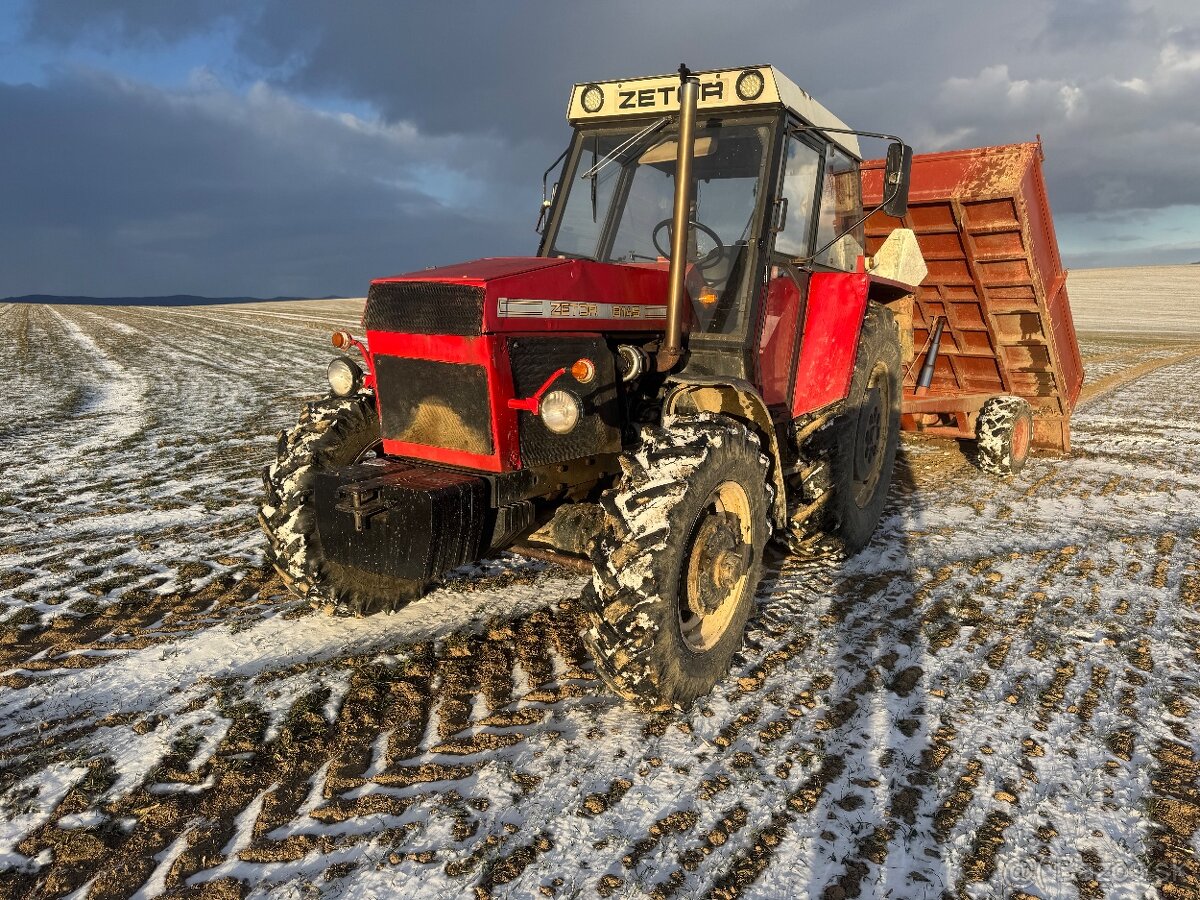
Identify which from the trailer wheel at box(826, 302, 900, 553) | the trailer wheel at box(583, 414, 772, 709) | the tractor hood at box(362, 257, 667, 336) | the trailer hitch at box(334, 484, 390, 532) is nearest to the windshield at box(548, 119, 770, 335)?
the tractor hood at box(362, 257, 667, 336)

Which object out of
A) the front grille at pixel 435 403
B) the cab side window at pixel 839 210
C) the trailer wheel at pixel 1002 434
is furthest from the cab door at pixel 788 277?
the trailer wheel at pixel 1002 434

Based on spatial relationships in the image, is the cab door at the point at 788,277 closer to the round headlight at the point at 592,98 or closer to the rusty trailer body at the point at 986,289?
the round headlight at the point at 592,98

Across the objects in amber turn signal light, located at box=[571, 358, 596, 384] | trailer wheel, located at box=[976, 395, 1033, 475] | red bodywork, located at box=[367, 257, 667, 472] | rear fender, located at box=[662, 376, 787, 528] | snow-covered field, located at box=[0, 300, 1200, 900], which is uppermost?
red bodywork, located at box=[367, 257, 667, 472]

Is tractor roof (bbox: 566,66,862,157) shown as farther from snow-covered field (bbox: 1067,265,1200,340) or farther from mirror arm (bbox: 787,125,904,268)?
snow-covered field (bbox: 1067,265,1200,340)

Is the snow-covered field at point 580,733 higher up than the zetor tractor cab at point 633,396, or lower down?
lower down

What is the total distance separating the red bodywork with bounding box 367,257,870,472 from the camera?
304 cm

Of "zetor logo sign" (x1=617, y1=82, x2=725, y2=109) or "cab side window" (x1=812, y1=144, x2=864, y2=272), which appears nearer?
Answer: "zetor logo sign" (x1=617, y1=82, x2=725, y2=109)

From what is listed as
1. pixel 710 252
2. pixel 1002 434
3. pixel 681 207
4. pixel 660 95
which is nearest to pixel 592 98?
pixel 660 95

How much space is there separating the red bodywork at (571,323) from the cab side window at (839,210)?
0.80 feet

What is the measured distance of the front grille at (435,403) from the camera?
10.2 feet

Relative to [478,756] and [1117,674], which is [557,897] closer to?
[478,756]

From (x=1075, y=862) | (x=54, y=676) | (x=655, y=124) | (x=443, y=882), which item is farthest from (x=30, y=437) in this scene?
(x=1075, y=862)

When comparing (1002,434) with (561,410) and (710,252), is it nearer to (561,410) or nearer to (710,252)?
(710,252)

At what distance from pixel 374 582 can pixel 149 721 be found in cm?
106
